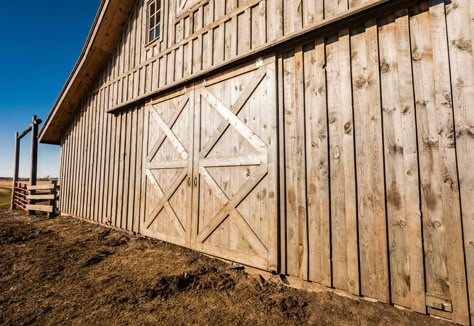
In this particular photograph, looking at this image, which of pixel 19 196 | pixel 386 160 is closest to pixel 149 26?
pixel 386 160

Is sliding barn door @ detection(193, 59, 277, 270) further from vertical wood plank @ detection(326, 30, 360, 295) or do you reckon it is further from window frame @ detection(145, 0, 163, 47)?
window frame @ detection(145, 0, 163, 47)

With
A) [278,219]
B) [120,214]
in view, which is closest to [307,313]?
[278,219]

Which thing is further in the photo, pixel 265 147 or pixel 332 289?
pixel 265 147

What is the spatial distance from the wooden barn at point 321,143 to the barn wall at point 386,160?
12 mm

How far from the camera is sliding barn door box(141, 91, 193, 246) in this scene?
15.5ft

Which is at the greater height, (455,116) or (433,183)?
(455,116)

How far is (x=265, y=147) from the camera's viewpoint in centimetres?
360

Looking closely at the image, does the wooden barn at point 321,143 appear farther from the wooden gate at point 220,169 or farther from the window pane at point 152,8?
the window pane at point 152,8

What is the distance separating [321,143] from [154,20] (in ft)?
17.1

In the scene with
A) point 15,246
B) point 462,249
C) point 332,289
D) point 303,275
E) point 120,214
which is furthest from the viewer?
point 120,214

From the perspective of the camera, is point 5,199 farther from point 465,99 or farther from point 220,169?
point 465,99

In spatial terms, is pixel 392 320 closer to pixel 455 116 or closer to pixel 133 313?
pixel 455 116

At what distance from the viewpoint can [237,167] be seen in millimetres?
3949

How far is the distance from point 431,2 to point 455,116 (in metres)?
1.14
